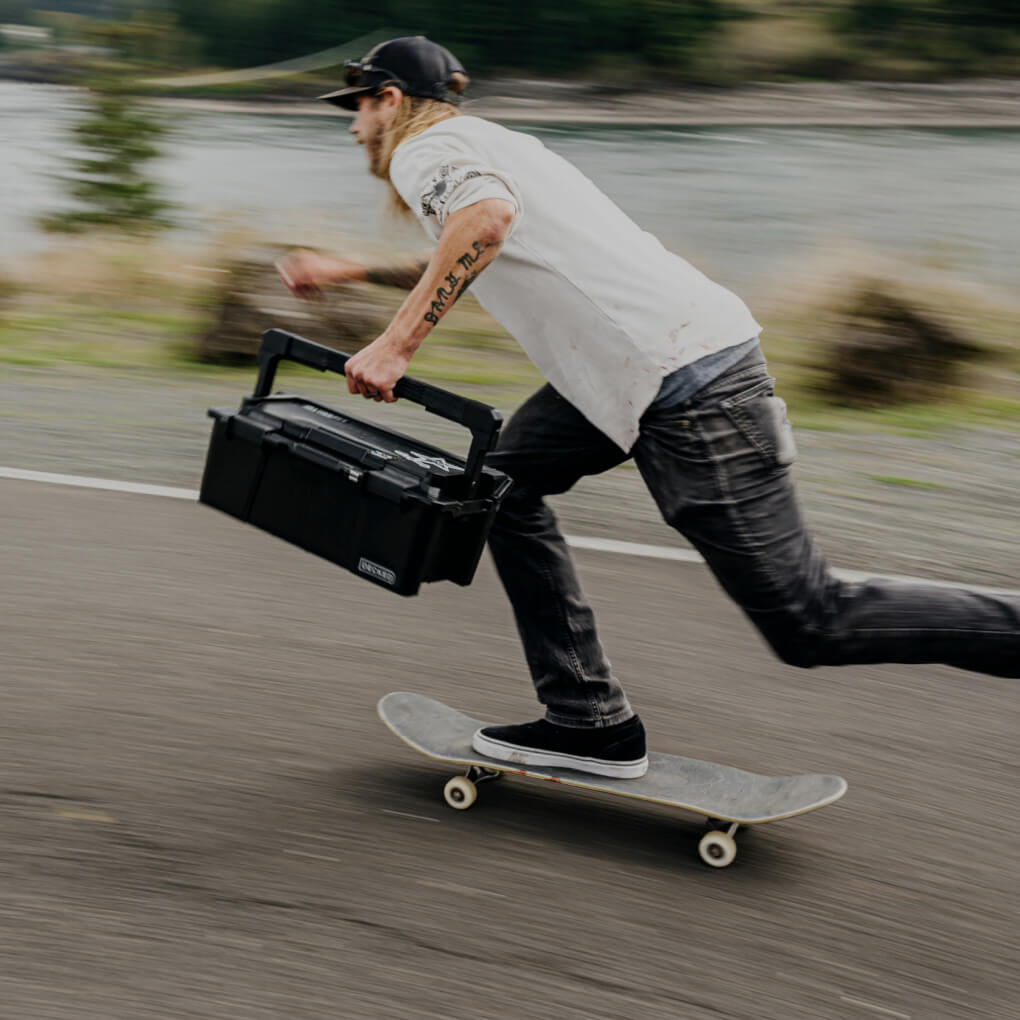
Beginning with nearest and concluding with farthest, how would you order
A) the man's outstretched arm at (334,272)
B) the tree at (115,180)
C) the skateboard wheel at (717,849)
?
the skateboard wheel at (717,849), the man's outstretched arm at (334,272), the tree at (115,180)

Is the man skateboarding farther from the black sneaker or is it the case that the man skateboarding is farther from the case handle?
the black sneaker

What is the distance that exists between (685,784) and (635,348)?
3.76 feet

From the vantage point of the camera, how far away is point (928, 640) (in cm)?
302

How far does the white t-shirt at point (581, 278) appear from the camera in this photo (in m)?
2.85

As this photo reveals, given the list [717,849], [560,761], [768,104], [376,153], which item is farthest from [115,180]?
[768,104]

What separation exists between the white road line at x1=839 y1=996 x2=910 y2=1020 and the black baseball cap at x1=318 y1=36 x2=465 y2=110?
6.60ft

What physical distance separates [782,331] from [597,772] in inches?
250

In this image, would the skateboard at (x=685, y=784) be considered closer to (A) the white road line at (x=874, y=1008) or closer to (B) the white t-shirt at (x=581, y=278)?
(A) the white road line at (x=874, y=1008)

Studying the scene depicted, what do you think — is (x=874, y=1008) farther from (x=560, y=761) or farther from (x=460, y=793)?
(x=460, y=793)

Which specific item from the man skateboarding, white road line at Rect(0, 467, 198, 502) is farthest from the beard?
white road line at Rect(0, 467, 198, 502)

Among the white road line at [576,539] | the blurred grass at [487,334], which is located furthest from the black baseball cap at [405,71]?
the blurred grass at [487,334]

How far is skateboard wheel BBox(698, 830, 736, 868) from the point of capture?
3.18 m

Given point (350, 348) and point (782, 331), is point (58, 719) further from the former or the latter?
point (782, 331)

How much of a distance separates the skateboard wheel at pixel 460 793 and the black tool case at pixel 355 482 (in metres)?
0.63
